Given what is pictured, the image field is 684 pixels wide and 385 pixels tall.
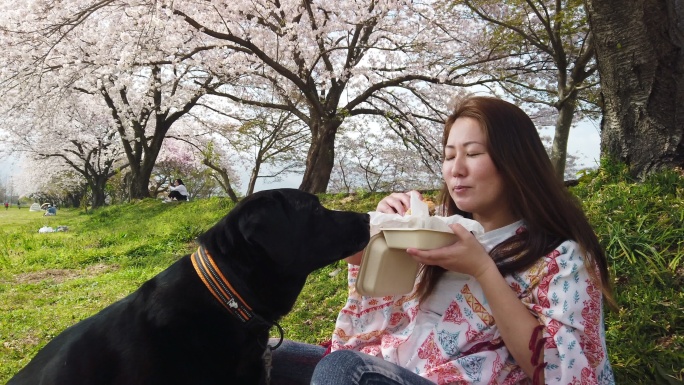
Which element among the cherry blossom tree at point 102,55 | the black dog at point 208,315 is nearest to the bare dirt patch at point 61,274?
the cherry blossom tree at point 102,55

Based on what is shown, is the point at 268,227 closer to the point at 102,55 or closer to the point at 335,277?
the point at 335,277

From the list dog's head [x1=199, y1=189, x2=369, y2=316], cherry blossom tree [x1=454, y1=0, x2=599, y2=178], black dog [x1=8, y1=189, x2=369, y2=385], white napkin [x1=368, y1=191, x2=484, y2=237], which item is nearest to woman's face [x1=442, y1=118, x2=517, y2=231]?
white napkin [x1=368, y1=191, x2=484, y2=237]

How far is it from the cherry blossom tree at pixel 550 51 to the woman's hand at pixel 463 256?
610cm

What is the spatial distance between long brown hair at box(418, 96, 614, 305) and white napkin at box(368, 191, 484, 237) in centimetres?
16

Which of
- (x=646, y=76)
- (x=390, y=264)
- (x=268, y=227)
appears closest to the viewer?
(x=390, y=264)

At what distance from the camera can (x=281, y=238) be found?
1.89 m

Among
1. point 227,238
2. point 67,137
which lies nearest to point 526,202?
point 227,238

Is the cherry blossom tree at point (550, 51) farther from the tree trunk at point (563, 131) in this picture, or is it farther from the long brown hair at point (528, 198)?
the long brown hair at point (528, 198)

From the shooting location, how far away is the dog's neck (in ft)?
5.79

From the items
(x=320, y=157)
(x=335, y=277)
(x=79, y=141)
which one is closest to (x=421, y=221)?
(x=335, y=277)

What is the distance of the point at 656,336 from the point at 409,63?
9.52m

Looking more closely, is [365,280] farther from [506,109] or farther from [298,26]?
[298,26]

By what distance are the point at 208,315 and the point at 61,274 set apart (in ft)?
22.8

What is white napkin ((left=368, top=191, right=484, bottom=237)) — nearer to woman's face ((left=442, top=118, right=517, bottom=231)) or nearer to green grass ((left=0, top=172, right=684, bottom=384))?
woman's face ((left=442, top=118, right=517, bottom=231))
